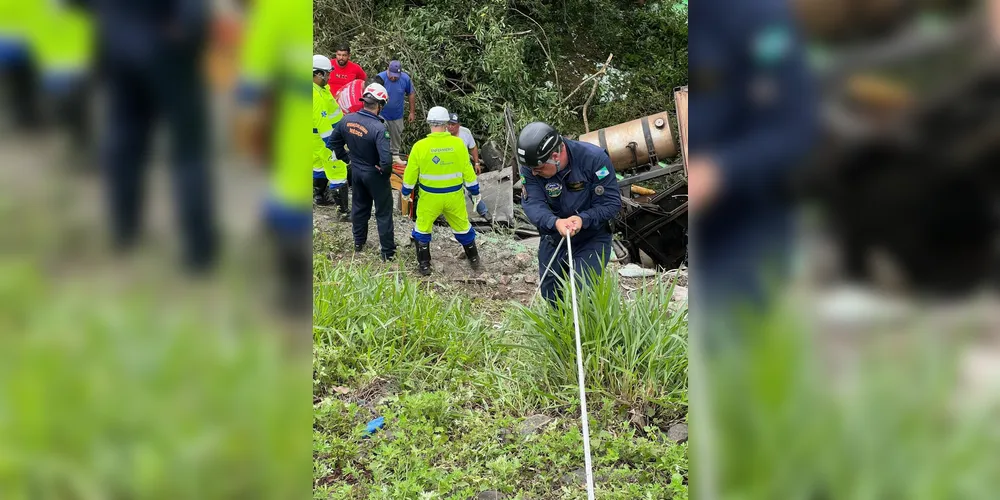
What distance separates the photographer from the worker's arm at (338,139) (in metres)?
8.35

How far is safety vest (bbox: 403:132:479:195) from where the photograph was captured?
7898 mm

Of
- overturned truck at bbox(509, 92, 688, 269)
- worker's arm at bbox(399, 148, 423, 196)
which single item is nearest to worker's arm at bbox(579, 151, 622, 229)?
worker's arm at bbox(399, 148, 423, 196)

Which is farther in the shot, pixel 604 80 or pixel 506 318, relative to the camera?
pixel 604 80

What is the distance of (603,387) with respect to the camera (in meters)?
4.02
